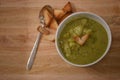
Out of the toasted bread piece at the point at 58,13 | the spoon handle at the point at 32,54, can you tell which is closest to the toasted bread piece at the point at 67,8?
the toasted bread piece at the point at 58,13

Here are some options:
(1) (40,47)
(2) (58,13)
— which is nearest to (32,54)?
(1) (40,47)

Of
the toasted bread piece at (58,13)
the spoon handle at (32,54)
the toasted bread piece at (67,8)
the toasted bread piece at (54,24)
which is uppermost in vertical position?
the toasted bread piece at (67,8)

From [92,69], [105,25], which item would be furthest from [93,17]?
[92,69]

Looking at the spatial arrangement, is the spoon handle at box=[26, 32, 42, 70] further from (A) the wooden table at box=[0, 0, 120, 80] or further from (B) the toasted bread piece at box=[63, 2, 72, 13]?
(B) the toasted bread piece at box=[63, 2, 72, 13]

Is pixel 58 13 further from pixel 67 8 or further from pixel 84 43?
pixel 84 43

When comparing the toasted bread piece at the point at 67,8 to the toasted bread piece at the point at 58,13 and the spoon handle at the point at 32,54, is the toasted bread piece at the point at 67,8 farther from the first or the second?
the spoon handle at the point at 32,54

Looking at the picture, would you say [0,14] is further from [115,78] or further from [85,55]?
[115,78]
